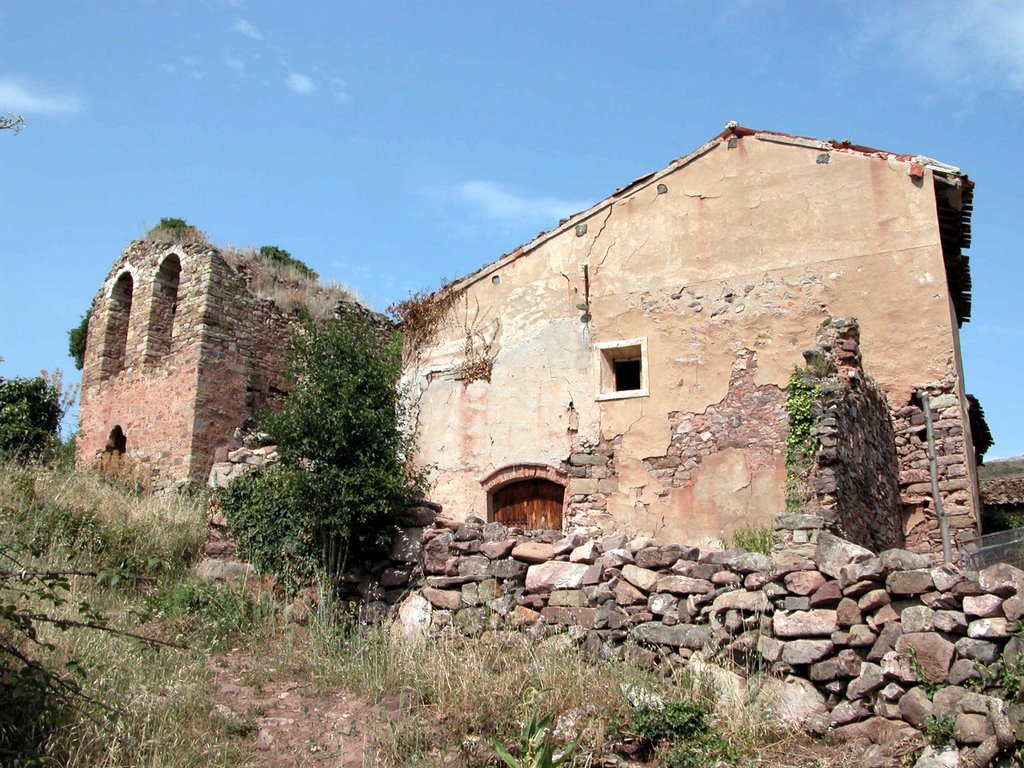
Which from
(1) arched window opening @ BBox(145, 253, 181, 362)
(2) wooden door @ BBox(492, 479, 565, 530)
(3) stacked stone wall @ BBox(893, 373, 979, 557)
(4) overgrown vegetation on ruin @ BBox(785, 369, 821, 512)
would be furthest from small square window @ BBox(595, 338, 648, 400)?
(1) arched window opening @ BBox(145, 253, 181, 362)

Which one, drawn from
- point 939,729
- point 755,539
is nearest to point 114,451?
point 755,539

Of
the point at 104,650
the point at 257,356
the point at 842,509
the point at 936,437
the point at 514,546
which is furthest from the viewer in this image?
the point at 257,356

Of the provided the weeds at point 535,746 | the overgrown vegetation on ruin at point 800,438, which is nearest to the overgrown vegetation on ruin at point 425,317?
the overgrown vegetation on ruin at point 800,438

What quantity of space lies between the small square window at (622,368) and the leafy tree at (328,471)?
12.8 feet

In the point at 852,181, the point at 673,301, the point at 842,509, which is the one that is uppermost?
the point at 852,181

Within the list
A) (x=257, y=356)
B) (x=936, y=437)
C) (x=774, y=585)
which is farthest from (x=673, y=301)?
(x=257, y=356)

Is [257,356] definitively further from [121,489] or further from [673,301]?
[673,301]

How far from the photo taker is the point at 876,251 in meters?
13.1

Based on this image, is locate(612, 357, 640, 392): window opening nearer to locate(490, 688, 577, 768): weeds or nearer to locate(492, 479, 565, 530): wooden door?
locate(492, 479, 565, 530): wooden door

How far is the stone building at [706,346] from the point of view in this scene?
1267 cm

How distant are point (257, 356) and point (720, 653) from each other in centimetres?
1263

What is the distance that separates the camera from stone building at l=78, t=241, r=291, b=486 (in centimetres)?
1684

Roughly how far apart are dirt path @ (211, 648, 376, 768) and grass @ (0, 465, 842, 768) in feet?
0.09

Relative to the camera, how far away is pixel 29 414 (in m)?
18.6
